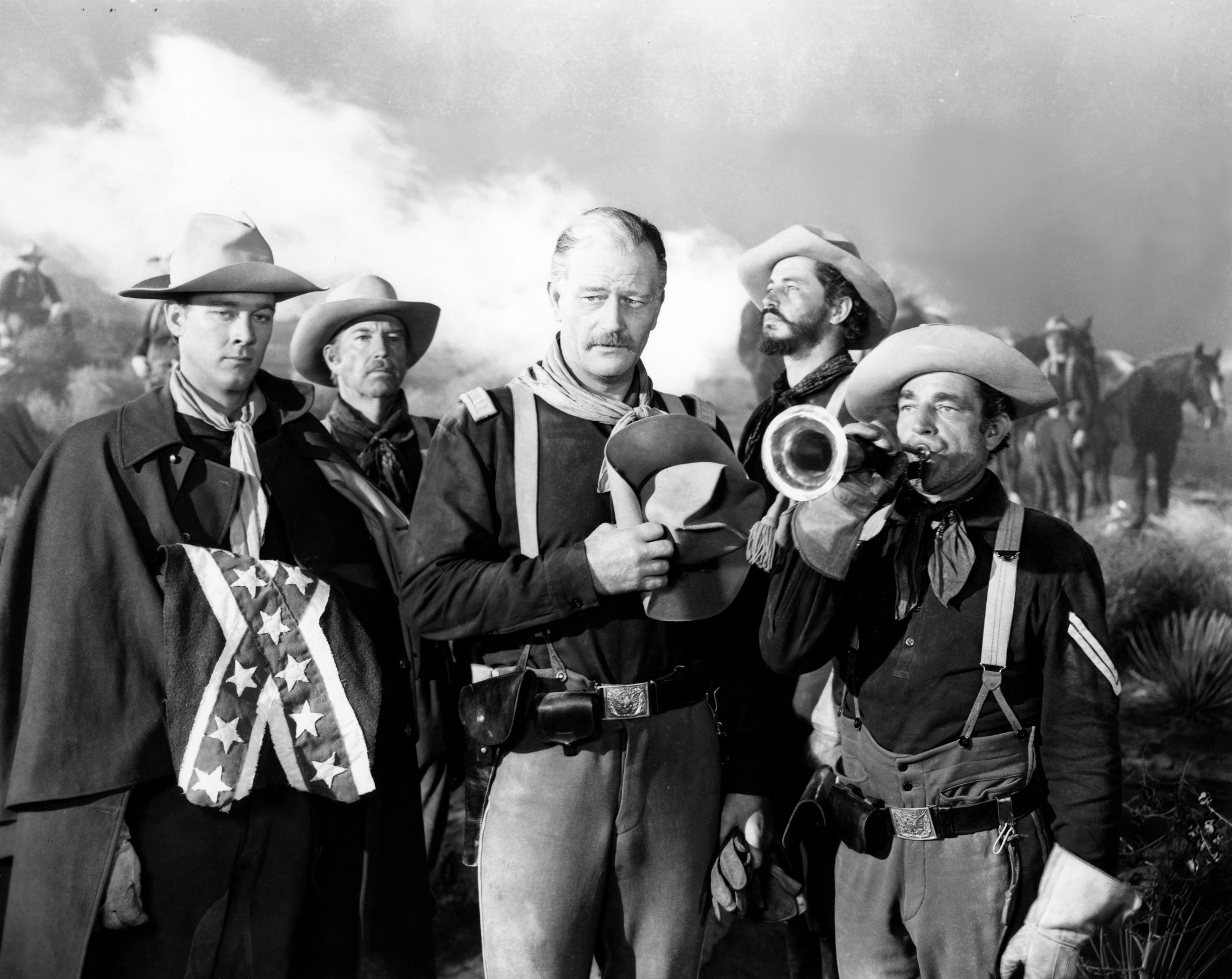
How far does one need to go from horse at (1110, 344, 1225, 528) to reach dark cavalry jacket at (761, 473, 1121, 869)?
4.00 m

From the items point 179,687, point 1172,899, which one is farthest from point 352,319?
point 1172,899

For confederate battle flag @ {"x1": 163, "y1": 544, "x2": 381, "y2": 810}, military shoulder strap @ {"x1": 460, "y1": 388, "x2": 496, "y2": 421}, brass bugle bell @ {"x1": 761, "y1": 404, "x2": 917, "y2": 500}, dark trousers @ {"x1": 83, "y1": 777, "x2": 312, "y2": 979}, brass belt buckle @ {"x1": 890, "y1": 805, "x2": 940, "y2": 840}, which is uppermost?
military shoulder strap @ {"x1": 460, "y1": 388, "x2": 496, "y2": 421}

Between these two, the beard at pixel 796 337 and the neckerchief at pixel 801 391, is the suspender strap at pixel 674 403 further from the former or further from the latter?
the beard at pixel 796 337

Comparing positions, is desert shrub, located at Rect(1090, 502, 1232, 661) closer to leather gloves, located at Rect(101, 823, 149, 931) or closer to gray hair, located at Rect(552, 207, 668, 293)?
gray hair, located at Rect(552, 207, 668, 293)

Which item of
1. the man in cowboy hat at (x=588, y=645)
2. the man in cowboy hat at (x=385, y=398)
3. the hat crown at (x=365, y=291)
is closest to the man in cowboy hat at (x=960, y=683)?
the man in cowboy hat at (x=588, y=645)

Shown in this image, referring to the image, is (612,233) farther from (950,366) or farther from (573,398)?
(950,366)

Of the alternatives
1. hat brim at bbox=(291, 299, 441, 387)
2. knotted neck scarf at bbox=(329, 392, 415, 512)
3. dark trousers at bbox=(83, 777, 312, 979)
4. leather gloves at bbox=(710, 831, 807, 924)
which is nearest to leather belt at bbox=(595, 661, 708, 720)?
leather gloves at bbox=(710, 831, 807, 924)

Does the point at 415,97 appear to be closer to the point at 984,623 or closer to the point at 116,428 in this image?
the point at 116,428

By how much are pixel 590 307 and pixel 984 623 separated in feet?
3.87

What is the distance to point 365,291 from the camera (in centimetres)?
509

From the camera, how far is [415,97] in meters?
6.54

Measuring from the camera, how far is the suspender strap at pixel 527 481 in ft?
9.34

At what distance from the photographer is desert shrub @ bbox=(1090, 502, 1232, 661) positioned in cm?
620

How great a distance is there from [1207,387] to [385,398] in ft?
14.3
